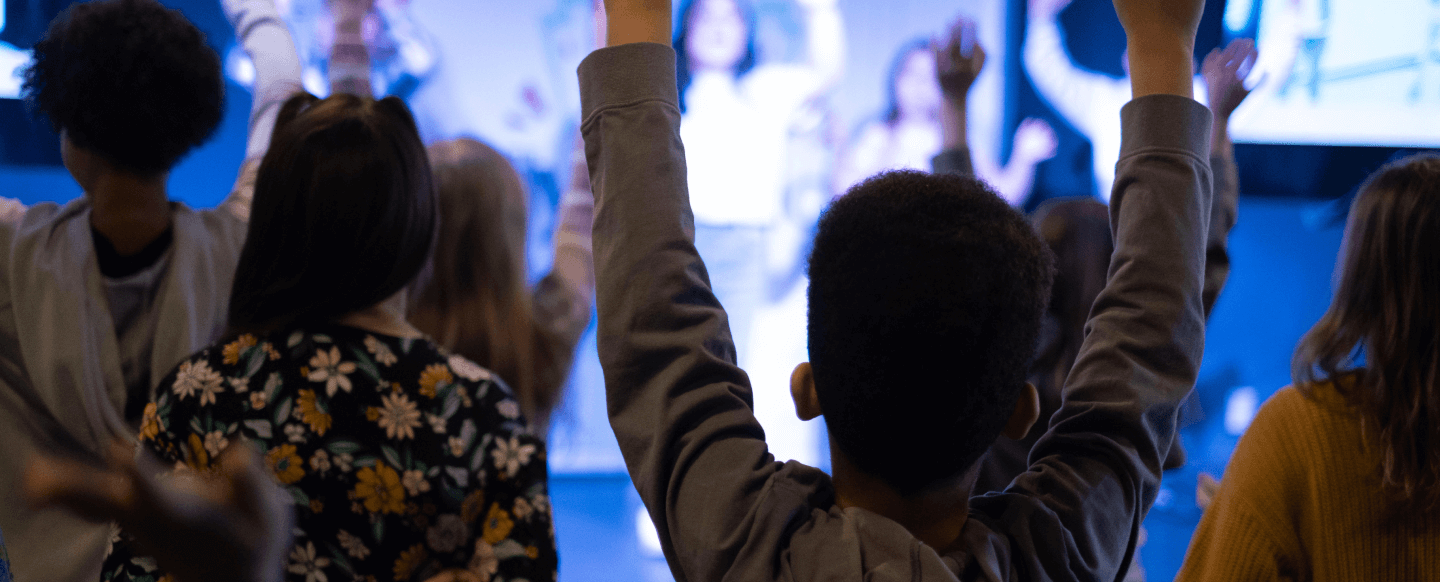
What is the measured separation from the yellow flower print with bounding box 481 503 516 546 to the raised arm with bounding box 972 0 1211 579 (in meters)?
0.44

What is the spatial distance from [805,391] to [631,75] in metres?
0.25

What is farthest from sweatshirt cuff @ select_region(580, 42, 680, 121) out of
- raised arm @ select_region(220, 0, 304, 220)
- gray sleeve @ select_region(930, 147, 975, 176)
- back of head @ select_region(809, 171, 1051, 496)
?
raised arm @ select_region(220, 0, 304, 220)

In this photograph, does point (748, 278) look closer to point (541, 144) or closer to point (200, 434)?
point (541, 144)

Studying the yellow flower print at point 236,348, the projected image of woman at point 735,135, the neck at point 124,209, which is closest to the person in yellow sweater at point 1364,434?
the yellow flower print at point 236,348

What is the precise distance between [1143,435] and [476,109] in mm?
2316

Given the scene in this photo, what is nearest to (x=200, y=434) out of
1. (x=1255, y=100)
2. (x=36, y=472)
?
(x=36, y=472)

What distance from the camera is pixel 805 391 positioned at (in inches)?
24.6

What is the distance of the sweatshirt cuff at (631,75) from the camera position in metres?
0.61

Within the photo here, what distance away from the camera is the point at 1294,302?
10.2 feet

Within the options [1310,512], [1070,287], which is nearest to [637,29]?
[1310,512]

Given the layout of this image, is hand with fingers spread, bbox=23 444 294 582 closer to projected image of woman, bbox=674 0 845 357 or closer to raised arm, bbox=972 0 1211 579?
raised arm, bbox=972 0 1211 579

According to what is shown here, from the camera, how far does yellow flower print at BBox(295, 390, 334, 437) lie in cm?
83

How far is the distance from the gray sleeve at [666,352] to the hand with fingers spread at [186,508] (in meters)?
0.22

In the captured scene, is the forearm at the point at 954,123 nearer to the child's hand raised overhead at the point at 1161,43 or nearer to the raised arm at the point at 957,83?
the raised arm at the point at 957,83
